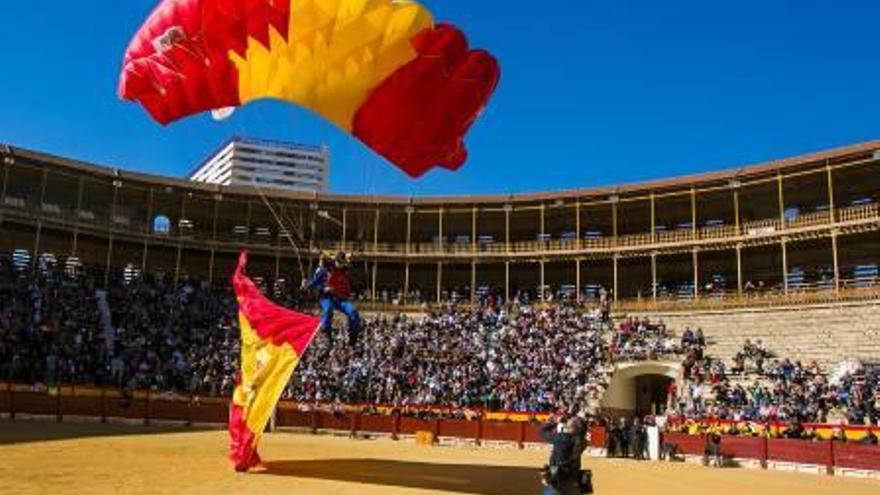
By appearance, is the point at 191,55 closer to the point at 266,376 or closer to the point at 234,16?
the point at 234,16

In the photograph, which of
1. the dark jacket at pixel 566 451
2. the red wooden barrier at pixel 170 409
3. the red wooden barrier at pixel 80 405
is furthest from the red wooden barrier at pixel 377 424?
the dark jacket at pixel 566 451

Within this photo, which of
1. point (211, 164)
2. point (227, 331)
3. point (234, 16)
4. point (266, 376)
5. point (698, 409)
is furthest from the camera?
point (211, 164)

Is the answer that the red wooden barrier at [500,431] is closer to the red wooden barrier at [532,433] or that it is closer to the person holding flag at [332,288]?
the red wooden barrier at [532,433]

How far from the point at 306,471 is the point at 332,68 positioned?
692 cm

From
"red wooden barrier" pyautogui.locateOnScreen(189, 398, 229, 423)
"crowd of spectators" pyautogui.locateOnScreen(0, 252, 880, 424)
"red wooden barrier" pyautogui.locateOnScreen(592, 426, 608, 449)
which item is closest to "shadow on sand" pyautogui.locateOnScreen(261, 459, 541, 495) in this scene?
"red wooden barrier" pyautogui.locateOnScreen(592, 426, 608, 449)

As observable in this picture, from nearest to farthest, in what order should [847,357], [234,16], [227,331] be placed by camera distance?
[234,16], [847,357], [227,331]

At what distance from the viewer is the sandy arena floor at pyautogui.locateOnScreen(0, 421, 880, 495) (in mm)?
14172

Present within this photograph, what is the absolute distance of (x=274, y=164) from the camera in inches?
6895

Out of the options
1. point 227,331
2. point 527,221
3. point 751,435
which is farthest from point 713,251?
point 227,331

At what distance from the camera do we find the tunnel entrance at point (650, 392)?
3527 cm

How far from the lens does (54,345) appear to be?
32.0 m

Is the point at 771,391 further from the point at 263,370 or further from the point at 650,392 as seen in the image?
the point at 263,370

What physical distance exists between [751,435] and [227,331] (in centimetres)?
2035

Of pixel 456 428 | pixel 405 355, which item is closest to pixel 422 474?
pixel 456 428
